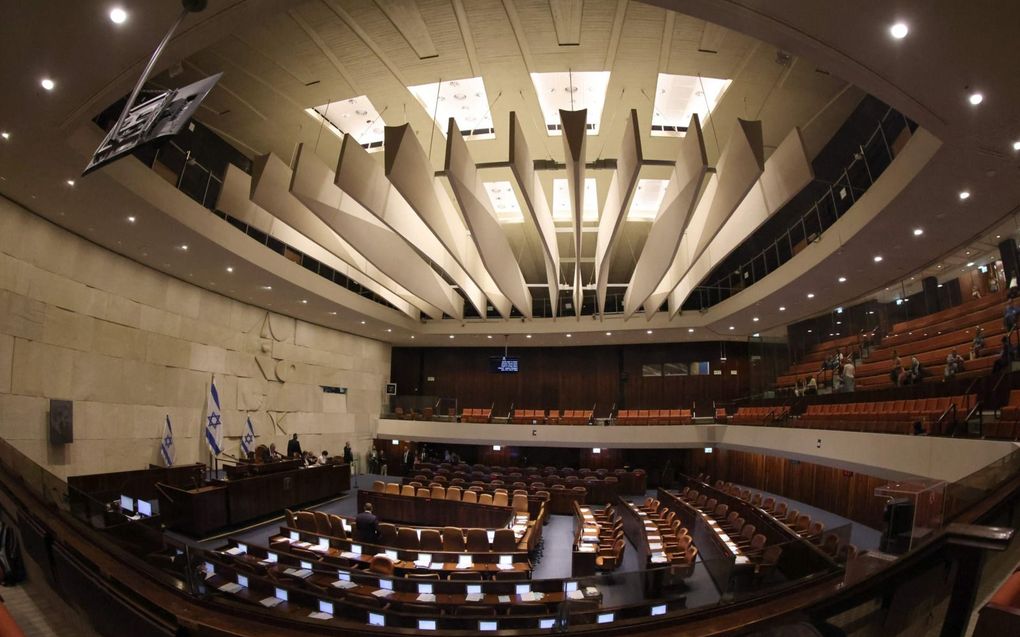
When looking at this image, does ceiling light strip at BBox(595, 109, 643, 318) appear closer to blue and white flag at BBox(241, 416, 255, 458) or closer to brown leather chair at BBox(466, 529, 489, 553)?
brown leather chair at BBox(466, 529, 489, 553)

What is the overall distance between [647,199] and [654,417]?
10109 mm

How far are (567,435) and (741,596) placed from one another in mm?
17128

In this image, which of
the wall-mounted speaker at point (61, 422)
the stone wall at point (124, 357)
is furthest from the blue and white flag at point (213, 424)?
the wall-mounted speaker at point (61, 422)

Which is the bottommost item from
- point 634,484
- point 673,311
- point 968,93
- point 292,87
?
point 634,484

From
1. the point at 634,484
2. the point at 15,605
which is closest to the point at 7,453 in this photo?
the point at 15,605

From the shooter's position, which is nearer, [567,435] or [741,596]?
[741,596]

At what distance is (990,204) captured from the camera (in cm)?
843

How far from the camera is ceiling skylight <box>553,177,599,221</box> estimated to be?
1433 centimetres

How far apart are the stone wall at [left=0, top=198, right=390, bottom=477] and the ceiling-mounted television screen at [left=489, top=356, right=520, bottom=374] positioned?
840 centimetres

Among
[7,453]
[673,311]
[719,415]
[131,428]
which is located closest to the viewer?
[7,453]

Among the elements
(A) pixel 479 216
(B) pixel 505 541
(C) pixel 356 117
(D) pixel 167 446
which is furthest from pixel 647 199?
(D) pixel 167 446

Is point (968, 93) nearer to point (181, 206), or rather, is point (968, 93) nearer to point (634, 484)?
point (181, 206)

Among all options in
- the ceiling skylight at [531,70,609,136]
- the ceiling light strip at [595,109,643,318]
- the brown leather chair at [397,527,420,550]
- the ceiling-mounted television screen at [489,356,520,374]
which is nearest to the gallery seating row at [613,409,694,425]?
the ceiling-mounted television screen at [489,356,520,374]

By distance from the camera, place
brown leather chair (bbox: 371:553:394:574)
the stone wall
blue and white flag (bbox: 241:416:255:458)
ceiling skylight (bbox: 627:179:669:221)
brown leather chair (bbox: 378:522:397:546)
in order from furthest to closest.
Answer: blue and white flag (bbox: 241:416:255:458), ceiling skylight (bbox: 627:179:669:221), the stone wall, brown leather chair (bbox: 378:522:397:546), brown leather chair (bbox: 371:553:394:574)
